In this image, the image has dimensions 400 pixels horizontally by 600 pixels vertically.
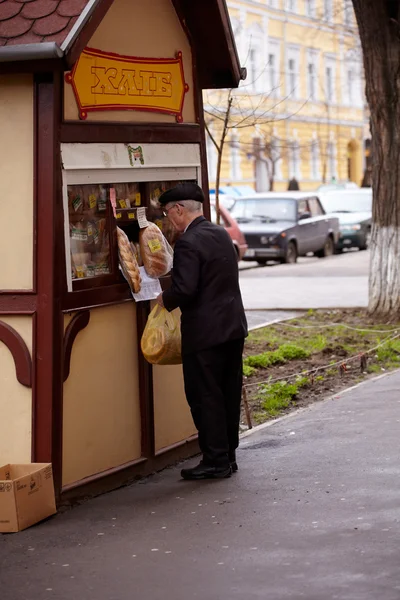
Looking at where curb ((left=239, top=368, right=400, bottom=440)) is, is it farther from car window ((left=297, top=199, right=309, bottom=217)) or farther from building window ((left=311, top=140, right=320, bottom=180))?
building window ((left=311, top=140, right=320, bottom=180))

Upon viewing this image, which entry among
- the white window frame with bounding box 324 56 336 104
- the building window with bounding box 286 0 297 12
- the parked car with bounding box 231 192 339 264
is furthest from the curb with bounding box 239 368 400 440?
the white window frame with bounding box 324 56 336 104

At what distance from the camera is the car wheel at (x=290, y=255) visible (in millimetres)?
28766

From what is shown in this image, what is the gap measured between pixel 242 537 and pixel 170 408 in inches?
86.7

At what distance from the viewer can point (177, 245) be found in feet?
25.3

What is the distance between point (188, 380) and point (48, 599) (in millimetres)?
2511

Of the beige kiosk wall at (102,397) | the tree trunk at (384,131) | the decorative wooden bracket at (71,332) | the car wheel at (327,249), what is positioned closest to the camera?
the decorative wooden bracket at (71,332)

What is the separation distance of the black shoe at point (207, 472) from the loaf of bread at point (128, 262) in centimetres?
113

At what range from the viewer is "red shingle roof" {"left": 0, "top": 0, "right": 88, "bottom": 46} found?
703 cm

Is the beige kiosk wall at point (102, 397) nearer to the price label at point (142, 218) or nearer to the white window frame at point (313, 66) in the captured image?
the price label at point (142, 218)

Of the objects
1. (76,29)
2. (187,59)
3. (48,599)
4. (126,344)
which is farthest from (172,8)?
(48,599)

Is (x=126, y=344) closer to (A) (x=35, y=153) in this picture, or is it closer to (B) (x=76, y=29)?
(A) (x=35, y=153)

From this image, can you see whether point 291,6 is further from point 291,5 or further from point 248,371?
Answer: point 248,371

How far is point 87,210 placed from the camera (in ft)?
25.0

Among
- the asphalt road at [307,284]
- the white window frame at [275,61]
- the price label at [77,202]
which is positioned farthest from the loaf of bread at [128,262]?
the white window frame at [275,61]
